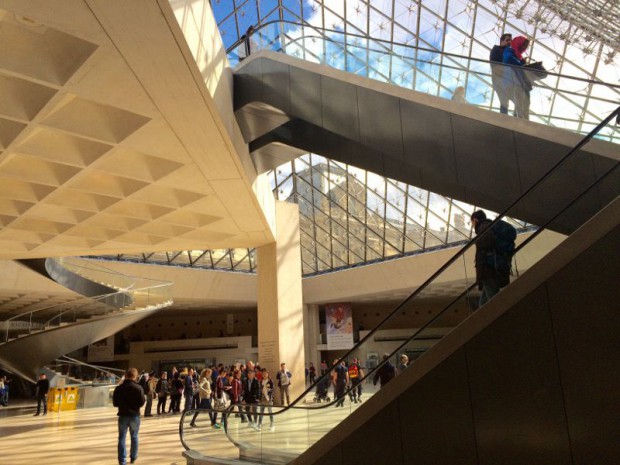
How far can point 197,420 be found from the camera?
10.4 meters

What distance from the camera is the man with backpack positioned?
6.32m

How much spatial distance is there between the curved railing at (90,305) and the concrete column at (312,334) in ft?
45.7

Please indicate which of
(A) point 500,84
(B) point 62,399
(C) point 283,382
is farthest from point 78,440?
(A) point 500,84

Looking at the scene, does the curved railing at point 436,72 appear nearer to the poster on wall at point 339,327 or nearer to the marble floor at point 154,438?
the marble floor at point 154,438

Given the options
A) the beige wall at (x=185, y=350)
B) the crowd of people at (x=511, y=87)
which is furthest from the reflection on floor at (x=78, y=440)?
the beige wall at (x=185, y=350)

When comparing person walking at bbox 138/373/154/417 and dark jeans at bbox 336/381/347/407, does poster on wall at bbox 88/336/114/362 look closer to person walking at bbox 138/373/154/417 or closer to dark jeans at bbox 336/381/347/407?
person walking at bbox 138/373/154/417

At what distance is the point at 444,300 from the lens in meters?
7.11

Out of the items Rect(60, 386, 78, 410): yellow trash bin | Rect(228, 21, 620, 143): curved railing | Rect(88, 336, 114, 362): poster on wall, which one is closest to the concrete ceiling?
Rect(228, 21, 620, 143): curved railing

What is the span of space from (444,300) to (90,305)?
23.3 meters

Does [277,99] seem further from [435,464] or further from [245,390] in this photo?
[435,464]

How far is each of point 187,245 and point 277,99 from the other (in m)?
11.1

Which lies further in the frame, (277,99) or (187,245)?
(187,245)

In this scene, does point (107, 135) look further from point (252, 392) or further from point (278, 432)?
point (252, 392)

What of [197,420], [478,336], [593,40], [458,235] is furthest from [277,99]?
[458,235]
